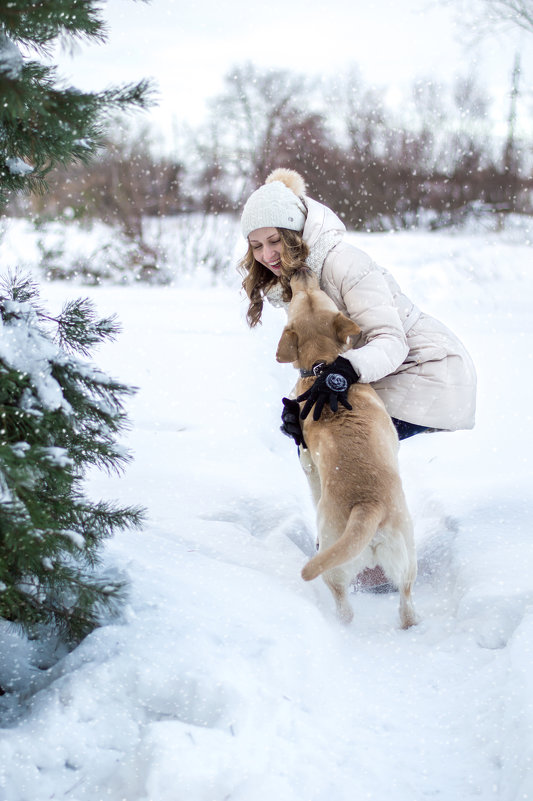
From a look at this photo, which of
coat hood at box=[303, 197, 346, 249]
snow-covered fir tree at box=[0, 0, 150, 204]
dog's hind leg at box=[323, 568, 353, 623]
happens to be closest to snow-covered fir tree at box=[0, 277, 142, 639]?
snow-covered fir tree at box=[0, 0, 150, 204]

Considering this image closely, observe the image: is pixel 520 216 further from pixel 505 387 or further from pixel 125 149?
pixel 505 387

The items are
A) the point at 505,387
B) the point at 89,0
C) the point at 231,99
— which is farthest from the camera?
the point at 231,99

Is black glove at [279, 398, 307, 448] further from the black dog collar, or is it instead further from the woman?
the black dog collar

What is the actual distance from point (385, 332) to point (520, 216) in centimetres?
1232

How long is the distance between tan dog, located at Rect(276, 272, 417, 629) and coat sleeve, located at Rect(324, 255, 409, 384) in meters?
0.12

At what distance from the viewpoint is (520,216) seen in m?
13.9

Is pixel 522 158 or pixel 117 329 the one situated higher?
pixel 522 158

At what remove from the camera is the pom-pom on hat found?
335cm

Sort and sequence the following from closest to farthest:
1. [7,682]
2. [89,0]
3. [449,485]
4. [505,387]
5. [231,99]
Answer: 1. [89,0]
2. [7,682]
3. [449,485]
4. [505,387]
5. [231,99]

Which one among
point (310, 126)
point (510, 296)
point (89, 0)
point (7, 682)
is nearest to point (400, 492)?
point (7, 682)

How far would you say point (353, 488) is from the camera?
2.72 meters

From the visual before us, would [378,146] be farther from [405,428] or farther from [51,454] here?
[51,454]

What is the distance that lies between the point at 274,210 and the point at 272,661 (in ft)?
7.16

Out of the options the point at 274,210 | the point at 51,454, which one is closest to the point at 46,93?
the point at 51,454
